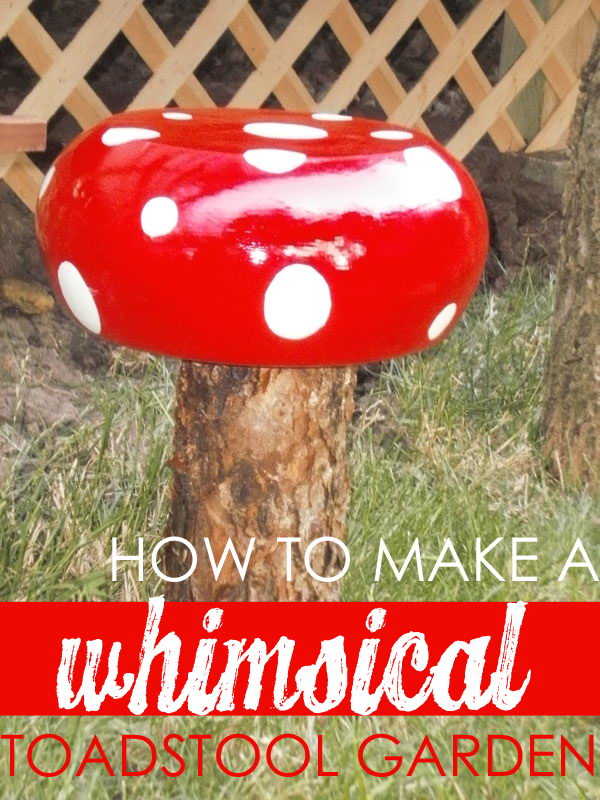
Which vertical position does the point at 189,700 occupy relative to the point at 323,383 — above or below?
below

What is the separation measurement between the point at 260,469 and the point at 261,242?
33 centimetres

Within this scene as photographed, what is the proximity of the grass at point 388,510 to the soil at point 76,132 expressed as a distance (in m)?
0.10

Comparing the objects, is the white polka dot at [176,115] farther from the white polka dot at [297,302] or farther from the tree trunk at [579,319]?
the tree trunk at [579,319]

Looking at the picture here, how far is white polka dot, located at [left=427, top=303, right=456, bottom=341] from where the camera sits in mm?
1209

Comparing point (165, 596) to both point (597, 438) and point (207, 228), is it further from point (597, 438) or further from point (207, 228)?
point (597, 438)

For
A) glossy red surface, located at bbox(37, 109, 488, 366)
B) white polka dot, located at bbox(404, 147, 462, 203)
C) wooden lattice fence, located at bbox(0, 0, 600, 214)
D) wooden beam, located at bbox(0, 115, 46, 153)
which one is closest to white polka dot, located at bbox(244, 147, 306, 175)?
glossy red surface, located at bbox(37, 109, 488, 366)

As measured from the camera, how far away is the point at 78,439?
187 cm

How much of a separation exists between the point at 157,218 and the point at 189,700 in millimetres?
530

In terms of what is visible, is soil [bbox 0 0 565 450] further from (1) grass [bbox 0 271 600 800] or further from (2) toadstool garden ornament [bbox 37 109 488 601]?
(2) toadstool garden ornament [bbox 37 109 488 601]

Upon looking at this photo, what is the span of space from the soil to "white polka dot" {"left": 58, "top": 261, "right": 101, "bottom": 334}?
2.18 ft

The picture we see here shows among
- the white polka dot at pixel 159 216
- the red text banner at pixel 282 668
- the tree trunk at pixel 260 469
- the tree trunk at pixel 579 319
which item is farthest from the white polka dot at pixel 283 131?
the tree trunk at pixel 579 319

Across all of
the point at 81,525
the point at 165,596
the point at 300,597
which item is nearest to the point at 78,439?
the point at 81,525

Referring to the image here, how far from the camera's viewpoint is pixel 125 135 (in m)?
1.20

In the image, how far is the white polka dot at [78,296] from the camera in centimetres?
119
